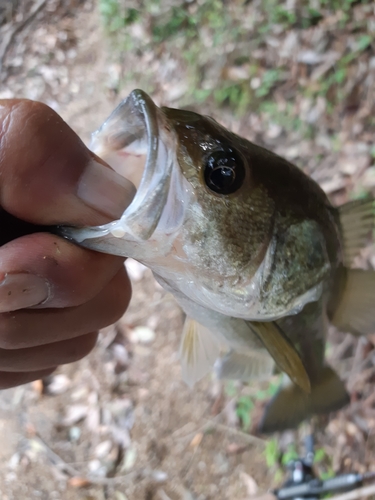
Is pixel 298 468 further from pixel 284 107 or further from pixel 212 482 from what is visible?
pixel 284 107

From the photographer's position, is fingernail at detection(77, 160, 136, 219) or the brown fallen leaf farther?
the brown fallen leaf

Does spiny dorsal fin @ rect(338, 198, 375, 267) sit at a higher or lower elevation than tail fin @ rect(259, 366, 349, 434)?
higher

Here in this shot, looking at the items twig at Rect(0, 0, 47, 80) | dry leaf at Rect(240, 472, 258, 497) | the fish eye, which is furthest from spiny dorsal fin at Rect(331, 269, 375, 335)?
twig at Rect(0, 0, 47, 80)

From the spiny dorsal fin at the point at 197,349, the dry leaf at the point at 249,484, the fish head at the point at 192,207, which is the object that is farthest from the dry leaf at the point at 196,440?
the fish head at the point at 192,207

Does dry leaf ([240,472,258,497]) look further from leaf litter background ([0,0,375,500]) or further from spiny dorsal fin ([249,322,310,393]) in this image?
spiny dorsal fin ([249,322,310,393])

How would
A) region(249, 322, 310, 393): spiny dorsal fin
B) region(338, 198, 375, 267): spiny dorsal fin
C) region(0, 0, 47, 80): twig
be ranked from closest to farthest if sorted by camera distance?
region(249, 322, 310, 393): spiny dorsal fin, region(338, 198, 375, 267): spiny dorsal fin, region(0, 0, 47, 80): twig
